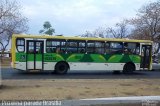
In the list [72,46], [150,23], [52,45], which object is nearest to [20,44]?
[52,45]

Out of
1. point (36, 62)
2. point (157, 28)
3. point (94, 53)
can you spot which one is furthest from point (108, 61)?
point (157, 28)

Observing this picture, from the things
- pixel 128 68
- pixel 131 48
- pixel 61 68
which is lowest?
pixel 128 68

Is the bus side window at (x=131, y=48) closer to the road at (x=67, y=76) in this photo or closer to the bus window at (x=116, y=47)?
the bus window at (x=116, y=47)

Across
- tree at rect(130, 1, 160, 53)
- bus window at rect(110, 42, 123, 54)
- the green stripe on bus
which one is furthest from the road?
tree at rect(130, 1, 160, 53)

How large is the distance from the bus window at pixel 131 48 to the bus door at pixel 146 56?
0.51m

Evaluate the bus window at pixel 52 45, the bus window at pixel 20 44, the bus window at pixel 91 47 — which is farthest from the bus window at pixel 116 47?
the bus window at pixel 20 44

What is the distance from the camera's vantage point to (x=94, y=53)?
28.0 metres

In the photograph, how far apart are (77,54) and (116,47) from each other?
3.31 m

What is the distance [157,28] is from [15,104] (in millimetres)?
39941

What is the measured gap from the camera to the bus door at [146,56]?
29.7 m

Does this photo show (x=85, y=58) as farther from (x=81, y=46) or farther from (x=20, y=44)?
(x=20, y=44)

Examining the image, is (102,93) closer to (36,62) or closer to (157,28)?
(36,62)

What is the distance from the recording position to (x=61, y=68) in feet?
88.8

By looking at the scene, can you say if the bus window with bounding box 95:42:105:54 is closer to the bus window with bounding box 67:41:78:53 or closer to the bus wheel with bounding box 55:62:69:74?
the bus window with bounding box 67:41:78:53
